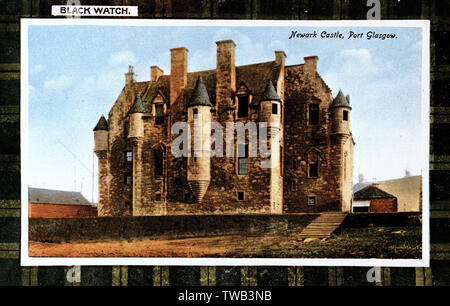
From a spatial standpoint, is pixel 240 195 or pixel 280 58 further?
pixel 240 195

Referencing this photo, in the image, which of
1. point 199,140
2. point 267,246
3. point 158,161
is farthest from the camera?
point 158,161

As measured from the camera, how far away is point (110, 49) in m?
8.18

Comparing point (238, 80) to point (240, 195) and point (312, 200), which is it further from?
point (312, 200)

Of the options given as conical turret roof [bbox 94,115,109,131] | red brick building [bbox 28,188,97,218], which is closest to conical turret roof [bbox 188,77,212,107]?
conical turret roof [bbox 94,115,109,131]

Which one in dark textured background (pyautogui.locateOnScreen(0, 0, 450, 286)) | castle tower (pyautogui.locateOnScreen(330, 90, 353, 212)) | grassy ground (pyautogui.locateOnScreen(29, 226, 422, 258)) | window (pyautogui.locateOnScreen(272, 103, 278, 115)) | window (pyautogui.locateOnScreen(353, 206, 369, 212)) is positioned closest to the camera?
dark textured background (pyautogui.locateOnScreen(0, 0, 450, 286))

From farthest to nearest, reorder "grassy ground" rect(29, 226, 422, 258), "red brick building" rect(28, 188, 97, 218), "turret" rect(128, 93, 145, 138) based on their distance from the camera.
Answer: "turret" rect(128, 93, 145, 138)
"red brick building" rect(28, 188, 97, 218)
"grassy ground" rect(29, 226, 422, 258)

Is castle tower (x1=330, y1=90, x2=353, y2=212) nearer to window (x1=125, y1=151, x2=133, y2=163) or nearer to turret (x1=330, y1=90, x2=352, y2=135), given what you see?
turret (x1=330, y1=90, x2=352, y2=135)

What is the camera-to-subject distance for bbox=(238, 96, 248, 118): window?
8.79m

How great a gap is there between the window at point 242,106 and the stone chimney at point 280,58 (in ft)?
3.03

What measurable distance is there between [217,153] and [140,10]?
2.84m

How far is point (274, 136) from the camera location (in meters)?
8.45

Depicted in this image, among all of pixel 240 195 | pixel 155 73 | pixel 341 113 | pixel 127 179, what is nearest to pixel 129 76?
pixel 155 73

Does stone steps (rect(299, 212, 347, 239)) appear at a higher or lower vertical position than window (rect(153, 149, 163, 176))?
lower

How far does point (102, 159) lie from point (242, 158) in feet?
8.49
